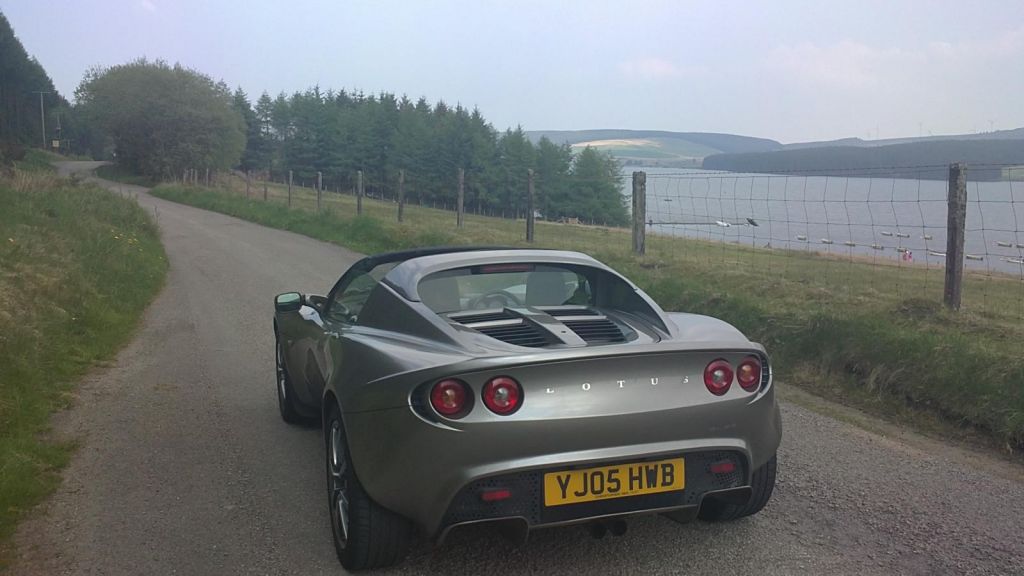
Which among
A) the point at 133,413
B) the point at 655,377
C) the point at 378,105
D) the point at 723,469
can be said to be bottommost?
the point at 133,413

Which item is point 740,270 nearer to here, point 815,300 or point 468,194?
point 815,300

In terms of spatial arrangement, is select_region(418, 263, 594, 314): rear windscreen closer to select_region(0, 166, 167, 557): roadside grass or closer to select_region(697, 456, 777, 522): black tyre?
select_region(697, 456, 777, 522): black tyre

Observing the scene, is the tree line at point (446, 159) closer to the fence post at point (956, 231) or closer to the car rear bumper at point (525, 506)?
the fence post at point (956, 231)

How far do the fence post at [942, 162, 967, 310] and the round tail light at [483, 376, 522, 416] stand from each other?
639 cm

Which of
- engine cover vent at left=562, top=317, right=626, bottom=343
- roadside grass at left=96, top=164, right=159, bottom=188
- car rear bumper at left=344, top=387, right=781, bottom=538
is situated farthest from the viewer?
roadside grass at left=96, top=164, right=159, bottom=188

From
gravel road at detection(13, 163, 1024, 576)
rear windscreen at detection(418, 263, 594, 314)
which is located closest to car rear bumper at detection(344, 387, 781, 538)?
gravel road at detection(13, 163, 1024, 576)

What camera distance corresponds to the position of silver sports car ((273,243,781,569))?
10.3 ft

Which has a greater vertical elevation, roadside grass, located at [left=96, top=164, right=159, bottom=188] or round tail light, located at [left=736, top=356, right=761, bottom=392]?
roadside grass, located at [left=96, top=164, right=159, bottom=188]

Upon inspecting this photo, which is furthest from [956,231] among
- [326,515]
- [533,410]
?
[326,515]

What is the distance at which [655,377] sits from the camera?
3.33 metres

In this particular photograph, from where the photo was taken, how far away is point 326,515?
4242 millimetres

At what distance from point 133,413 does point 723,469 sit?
4.62 m

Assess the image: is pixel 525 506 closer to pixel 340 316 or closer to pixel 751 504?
pixel 751 504

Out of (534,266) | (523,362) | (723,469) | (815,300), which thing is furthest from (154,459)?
(815,300)
